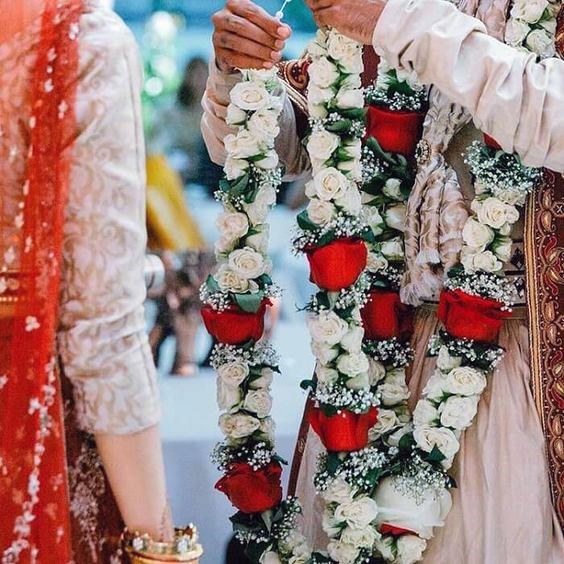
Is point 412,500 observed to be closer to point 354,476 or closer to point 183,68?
point 354,476

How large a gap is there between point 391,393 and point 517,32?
0.65 metres

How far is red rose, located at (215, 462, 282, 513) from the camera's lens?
71.4 inches

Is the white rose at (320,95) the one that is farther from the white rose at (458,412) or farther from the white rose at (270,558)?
the white rose at (270,558)

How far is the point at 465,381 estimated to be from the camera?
1707 mm

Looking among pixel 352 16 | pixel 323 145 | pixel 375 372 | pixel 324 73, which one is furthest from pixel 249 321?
pixel 352 16

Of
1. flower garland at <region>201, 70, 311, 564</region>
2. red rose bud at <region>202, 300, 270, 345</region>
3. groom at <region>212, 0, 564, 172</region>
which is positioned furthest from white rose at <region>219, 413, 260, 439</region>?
groom at <region>212, 0, 564, 172</region>

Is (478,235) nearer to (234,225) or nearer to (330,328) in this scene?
(330,328)

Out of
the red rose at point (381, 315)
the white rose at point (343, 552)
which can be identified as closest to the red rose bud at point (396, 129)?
the red rose at point (381, 315)

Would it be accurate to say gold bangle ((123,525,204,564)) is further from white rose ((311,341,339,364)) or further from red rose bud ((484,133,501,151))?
red rose bud ((484,133,501,151))

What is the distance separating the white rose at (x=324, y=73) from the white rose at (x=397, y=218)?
Result: 0.27 metres

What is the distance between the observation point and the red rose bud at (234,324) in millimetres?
1816

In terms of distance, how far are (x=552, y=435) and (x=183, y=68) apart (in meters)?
3.16

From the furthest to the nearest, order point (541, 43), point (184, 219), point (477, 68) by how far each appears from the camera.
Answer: point (184, 219), point (541, 43), point (477, 68)

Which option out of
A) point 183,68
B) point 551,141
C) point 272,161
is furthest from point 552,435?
point 183,68
